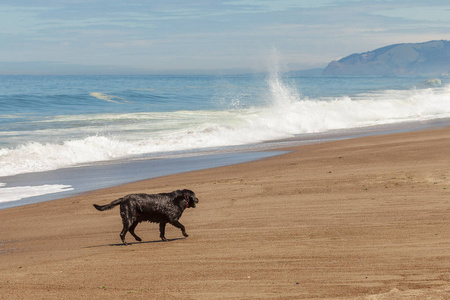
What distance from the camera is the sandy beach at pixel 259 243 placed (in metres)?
5.62

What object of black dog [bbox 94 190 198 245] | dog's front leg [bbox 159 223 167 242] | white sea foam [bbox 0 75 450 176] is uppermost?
black dog [bbox 94 190 198 245]

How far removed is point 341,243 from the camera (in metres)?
7.03

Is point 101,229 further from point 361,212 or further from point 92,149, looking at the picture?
point 92,149

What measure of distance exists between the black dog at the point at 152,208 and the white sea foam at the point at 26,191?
18.0ft

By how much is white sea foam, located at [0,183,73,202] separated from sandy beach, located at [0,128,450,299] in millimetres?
1323

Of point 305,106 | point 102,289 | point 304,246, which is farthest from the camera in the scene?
point 305,106

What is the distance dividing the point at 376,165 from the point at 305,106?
2064cm

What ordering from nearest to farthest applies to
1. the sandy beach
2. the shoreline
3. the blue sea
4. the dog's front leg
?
the sandy beach < the dog's front leg < the shoreline < the blue sea

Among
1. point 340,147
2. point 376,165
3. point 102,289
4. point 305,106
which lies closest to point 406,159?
point 376,165

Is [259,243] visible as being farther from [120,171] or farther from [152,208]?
[120,171]

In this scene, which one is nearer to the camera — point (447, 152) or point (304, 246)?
point (304, 246)

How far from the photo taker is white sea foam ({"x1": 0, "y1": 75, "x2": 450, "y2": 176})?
18.8 meters

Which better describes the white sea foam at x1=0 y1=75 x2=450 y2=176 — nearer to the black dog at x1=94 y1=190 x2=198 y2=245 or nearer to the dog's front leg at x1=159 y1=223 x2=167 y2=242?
the black dog at x1=94 y1=190 x2=198 y2=245

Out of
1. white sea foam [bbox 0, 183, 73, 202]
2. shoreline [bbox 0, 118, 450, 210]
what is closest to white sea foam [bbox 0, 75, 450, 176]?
shoreline [bbox 0, 118, 450, 210]
